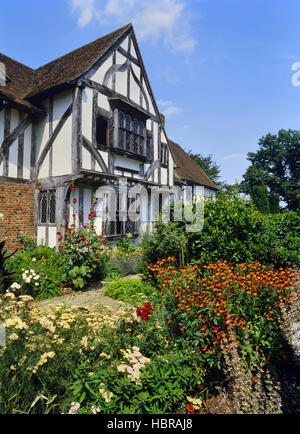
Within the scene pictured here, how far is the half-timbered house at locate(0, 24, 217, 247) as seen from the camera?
864 centimetres

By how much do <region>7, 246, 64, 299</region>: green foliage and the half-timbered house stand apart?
5.47ft

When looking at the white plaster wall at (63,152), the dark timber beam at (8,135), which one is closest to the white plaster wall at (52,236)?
the white plaster wall at (63,152)

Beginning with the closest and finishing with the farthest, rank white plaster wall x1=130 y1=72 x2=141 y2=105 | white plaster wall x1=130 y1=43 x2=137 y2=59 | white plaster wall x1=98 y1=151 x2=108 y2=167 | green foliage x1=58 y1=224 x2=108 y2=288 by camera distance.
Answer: green foliage x1=58 y1=224 x2=108 y2=288, white plaster wall x1=98 y1=151 x2=108 y2=167, white plaster wall x1=130 y1=43 x2=137 y2=59, white plaster wall x1=130 y1=72 x2=141 y2=105

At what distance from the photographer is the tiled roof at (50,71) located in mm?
9070

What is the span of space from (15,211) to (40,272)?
3741 mm

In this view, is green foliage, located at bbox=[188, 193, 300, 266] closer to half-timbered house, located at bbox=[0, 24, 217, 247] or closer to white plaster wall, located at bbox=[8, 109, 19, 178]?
half-timbered house, located at bbox=[0, 24, 217, 247]

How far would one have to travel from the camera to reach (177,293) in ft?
12.5

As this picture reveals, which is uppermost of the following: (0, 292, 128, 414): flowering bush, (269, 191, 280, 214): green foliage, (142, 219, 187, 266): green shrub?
(269, 191, 280, 214): green foliage

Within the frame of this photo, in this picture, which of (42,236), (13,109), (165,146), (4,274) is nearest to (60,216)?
(42,236)

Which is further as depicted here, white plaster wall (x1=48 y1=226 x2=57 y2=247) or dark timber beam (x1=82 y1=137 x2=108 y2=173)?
dark timber beam (x1=82 y1=137 x2=108 y2=173)

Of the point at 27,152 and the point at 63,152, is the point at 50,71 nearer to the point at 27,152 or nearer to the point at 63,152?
the point at 27,152

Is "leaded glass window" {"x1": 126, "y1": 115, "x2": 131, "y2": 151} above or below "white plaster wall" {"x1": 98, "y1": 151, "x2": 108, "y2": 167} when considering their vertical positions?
above

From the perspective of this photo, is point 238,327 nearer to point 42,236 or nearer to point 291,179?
point 42,236

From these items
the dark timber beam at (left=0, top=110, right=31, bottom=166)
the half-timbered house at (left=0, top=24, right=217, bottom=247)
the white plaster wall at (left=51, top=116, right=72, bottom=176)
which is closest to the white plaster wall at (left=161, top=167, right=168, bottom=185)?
the half-timbered house at (left=0, top=24, right=217, bottom=247)
